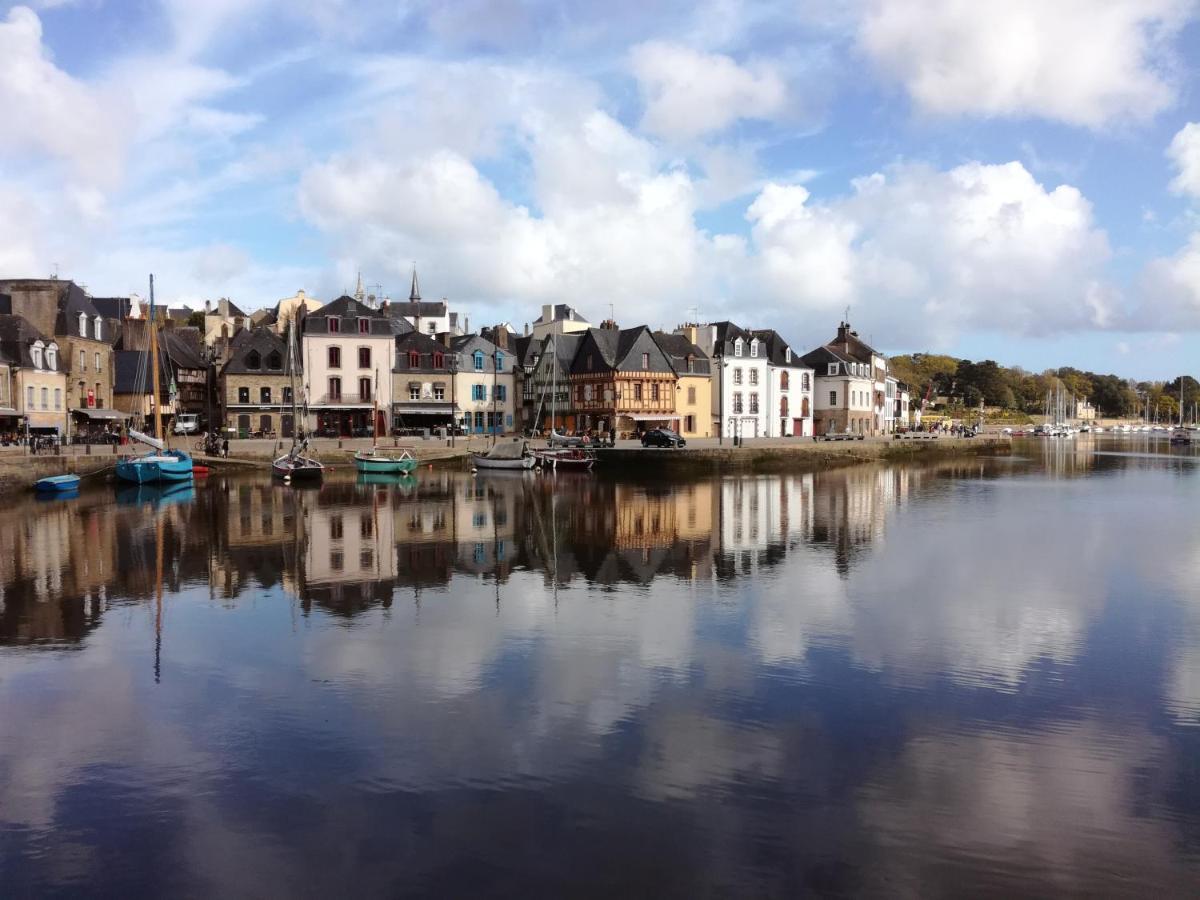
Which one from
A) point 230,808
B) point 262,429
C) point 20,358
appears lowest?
point 230,808

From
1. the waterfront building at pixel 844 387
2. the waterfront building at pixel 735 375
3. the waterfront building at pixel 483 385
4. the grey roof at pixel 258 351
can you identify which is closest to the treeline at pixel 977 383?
the waterfront building at pixel 844 387

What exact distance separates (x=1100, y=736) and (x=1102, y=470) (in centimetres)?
5308

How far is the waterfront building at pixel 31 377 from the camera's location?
43625mm

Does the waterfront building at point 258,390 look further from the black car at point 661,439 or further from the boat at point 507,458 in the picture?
the black car at point 661,439

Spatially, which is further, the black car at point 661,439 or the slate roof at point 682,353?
the slate roof at point 682,353

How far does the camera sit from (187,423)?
2454 inches

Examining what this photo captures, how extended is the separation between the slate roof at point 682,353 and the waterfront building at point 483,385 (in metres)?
11.2

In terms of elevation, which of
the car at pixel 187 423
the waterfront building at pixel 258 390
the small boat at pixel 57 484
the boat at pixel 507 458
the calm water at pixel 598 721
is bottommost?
the calm water at pixel 598 721

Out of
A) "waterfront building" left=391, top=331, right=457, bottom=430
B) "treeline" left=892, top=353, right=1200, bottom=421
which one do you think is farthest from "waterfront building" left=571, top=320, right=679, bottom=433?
"treeline" left=892, top=353, right=1200, bottom=421

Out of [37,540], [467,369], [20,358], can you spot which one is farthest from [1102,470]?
[20,358]

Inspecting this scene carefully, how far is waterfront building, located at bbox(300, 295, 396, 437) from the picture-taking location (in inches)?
2249

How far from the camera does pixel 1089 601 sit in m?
16.9

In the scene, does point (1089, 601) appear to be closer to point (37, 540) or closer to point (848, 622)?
point (848, 622)

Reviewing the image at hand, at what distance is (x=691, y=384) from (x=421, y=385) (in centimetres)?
1899
